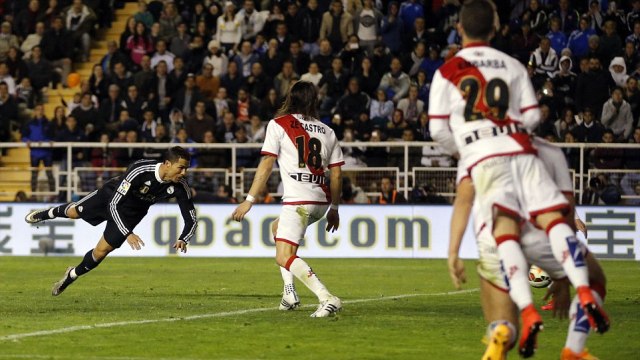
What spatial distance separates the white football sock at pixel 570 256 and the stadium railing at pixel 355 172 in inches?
648

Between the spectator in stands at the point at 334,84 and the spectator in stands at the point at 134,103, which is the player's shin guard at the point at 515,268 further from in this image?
the spectator in stands at the point at 134,103

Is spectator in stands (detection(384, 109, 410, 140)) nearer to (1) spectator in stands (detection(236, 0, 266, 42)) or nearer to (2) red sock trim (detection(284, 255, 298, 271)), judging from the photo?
(1) spectator in stands (detection(236, 0, 266, 42))

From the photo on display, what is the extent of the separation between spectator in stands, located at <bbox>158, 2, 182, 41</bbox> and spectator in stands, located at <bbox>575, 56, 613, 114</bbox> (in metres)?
9.80

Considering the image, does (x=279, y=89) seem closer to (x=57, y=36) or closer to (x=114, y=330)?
(x=57, y=36)

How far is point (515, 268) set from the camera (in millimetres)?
8094

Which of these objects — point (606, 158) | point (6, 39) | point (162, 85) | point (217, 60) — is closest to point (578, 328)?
point (606, 158)

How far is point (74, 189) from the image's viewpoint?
2600 cm

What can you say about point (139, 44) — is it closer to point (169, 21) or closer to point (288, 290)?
point (169, 21)

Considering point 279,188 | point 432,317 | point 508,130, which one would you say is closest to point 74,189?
point 279,188

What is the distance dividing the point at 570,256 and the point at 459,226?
2.52 ft

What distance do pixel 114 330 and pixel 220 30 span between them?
19.1 meters

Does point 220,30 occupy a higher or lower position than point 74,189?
higher

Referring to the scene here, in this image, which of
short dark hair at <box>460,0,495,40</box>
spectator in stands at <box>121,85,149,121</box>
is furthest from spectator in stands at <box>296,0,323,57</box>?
short dark hair at <box>460,0,495,40</box>

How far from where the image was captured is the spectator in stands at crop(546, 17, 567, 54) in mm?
27531
